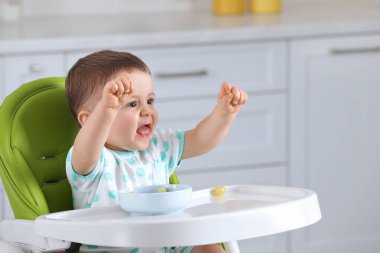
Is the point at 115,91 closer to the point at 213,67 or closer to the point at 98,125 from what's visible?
the point at 98,125

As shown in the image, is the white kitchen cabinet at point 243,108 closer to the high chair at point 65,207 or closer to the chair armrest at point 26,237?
the high chair at point 65,207

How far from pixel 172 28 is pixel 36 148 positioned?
4.13 ft

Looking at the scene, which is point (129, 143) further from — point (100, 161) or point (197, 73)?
point (197, 73)

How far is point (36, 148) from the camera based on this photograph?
7.61 feet

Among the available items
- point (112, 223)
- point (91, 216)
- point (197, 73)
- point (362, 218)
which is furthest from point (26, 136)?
point (362, 218)

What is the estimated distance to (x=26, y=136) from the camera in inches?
91.3

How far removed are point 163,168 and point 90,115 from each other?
32 centimetres

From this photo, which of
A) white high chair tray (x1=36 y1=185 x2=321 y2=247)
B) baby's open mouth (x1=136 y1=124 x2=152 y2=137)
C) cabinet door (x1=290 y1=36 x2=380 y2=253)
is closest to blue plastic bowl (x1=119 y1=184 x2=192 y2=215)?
white high chair tray (x1=36 y1=185 x2=321 y2=247)

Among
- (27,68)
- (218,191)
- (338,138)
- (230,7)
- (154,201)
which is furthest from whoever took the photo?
(230,7)

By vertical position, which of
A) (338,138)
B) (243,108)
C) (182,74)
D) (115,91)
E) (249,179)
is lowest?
(249,179)

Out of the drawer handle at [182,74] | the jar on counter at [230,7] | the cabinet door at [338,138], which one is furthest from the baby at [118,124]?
the jar on counter at [230,7]

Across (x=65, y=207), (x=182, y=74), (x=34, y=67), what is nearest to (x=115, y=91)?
(x=65, y=207)

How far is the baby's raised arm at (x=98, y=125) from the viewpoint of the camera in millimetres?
2006

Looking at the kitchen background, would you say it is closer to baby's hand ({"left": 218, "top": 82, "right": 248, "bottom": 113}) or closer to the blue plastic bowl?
baby's hand ({"left": 218, "top": 82, "right": 248, "bottom": 113})
